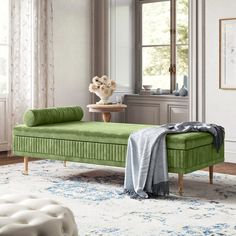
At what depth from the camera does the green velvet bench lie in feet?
15.7

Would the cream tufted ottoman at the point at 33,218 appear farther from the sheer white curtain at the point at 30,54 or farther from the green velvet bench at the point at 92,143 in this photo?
the sheer white curtain at the point at 30,54

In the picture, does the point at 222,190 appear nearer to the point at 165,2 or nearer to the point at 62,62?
the point at 62,62

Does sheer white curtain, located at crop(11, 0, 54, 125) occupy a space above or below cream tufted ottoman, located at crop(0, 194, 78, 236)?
above

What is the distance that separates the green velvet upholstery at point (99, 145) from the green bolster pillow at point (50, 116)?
0.26ft

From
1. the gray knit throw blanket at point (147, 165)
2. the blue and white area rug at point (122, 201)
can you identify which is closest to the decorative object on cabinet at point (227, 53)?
the blue and white area rug at point (122, 201)

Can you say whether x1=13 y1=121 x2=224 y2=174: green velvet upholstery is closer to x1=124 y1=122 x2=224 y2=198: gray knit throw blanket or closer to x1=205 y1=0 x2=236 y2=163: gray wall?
x1=124 y1=122 x2=224 y2=198: gray knit throw blanket

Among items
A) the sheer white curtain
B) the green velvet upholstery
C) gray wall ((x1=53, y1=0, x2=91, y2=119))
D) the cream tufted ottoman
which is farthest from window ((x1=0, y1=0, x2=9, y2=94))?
the cream tufted ottoman

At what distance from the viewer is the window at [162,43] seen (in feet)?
27.1

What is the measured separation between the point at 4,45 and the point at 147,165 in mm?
3382

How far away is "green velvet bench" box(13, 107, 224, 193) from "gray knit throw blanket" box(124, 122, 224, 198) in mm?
80

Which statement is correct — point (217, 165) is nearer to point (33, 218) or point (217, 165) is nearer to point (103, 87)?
point (103, 87)

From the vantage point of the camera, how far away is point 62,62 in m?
7.89

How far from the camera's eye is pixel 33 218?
273 centimetres

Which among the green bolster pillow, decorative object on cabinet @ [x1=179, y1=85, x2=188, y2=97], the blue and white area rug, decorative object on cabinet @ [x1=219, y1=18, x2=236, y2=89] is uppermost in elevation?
decorative object on cabinet @ [x1=219, y1=18, x2=236, y2=89]
